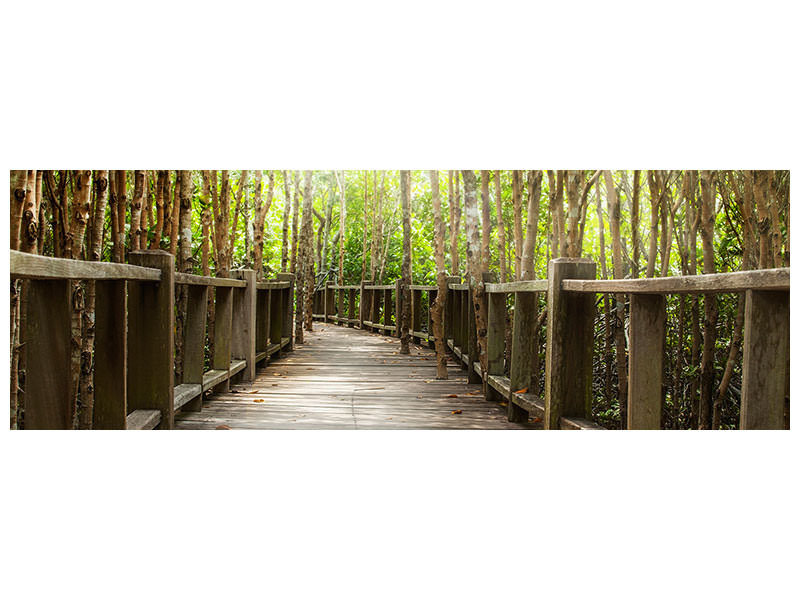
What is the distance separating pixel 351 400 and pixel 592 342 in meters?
1.66

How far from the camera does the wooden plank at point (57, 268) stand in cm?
138

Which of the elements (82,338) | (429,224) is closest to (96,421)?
(82,338)

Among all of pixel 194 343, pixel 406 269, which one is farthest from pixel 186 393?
pixel 406 269

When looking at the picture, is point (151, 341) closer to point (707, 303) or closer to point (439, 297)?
point (439, 297)

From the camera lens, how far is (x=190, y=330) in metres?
3.22

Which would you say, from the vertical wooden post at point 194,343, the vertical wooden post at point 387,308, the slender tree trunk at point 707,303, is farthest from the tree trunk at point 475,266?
the vertical wooden post at point 387,308

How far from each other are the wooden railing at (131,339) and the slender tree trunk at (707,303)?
257cm

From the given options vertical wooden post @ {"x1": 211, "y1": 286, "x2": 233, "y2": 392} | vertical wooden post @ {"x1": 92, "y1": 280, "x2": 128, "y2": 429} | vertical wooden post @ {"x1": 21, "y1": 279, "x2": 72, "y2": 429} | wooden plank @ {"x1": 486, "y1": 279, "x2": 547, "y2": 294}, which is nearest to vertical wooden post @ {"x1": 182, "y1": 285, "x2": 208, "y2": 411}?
vertical wooden post @ {"x1": 211, "y1": 286, "x2": 233, "y2": 392}

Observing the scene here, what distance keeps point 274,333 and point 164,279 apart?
10.6 ft

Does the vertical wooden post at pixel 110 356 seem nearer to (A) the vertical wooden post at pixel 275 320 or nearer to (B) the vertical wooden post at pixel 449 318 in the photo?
(A) the vertical wooden post at pixel 275 320

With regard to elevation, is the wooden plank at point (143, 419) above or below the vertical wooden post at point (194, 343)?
below

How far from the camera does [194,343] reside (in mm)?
3205
